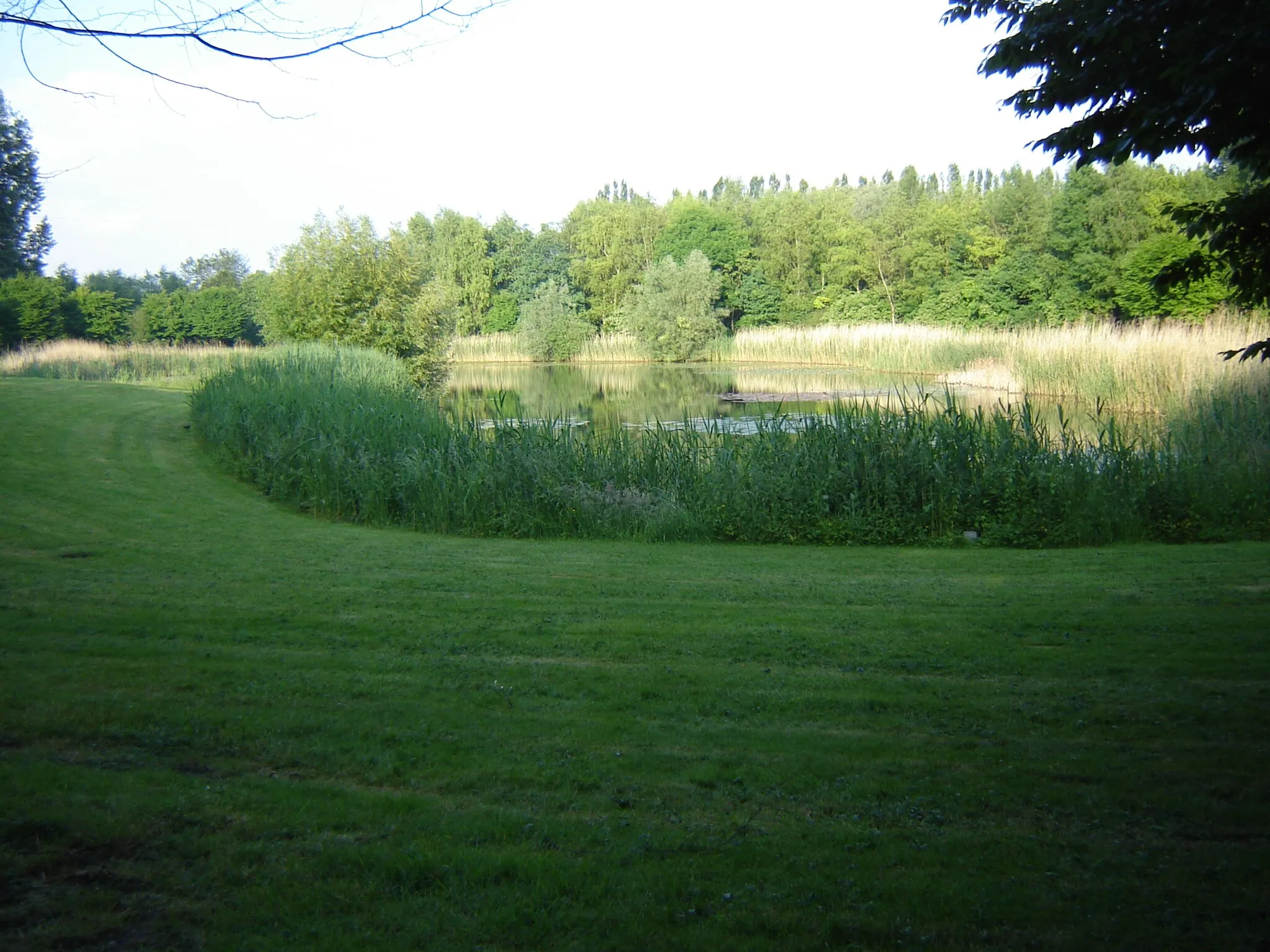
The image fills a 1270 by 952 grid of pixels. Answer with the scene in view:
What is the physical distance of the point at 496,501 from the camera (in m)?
12.3

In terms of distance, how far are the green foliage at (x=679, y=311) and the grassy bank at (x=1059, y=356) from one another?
3.22 meters

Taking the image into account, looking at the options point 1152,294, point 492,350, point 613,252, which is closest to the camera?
point 1152,294

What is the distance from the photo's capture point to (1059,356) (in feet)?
81.1

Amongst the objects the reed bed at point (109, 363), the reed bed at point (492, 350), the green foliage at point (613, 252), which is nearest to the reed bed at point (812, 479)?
the reed bed at point (109, 363)

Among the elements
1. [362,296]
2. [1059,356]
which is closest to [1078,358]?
[1059,356]

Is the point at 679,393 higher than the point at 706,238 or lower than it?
lower

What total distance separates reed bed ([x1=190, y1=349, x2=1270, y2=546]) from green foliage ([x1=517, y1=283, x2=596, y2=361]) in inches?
1533

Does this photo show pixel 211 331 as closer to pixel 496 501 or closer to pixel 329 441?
pixel 329 441

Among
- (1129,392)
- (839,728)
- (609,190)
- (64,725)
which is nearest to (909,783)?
(839,728)

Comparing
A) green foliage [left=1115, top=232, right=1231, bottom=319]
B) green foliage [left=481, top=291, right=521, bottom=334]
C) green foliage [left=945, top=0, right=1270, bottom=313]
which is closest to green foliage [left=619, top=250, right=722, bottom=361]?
green foliage [left=481, top=291, right=521, bottom=334]

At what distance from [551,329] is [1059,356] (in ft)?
107

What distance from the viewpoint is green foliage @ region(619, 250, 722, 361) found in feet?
166

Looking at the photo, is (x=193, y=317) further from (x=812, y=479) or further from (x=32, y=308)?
(x=812, y=479)

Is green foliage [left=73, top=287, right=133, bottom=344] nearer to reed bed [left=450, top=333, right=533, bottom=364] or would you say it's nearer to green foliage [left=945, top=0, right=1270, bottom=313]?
reed bed [left=450, top=333, right=533, bottom=364]
